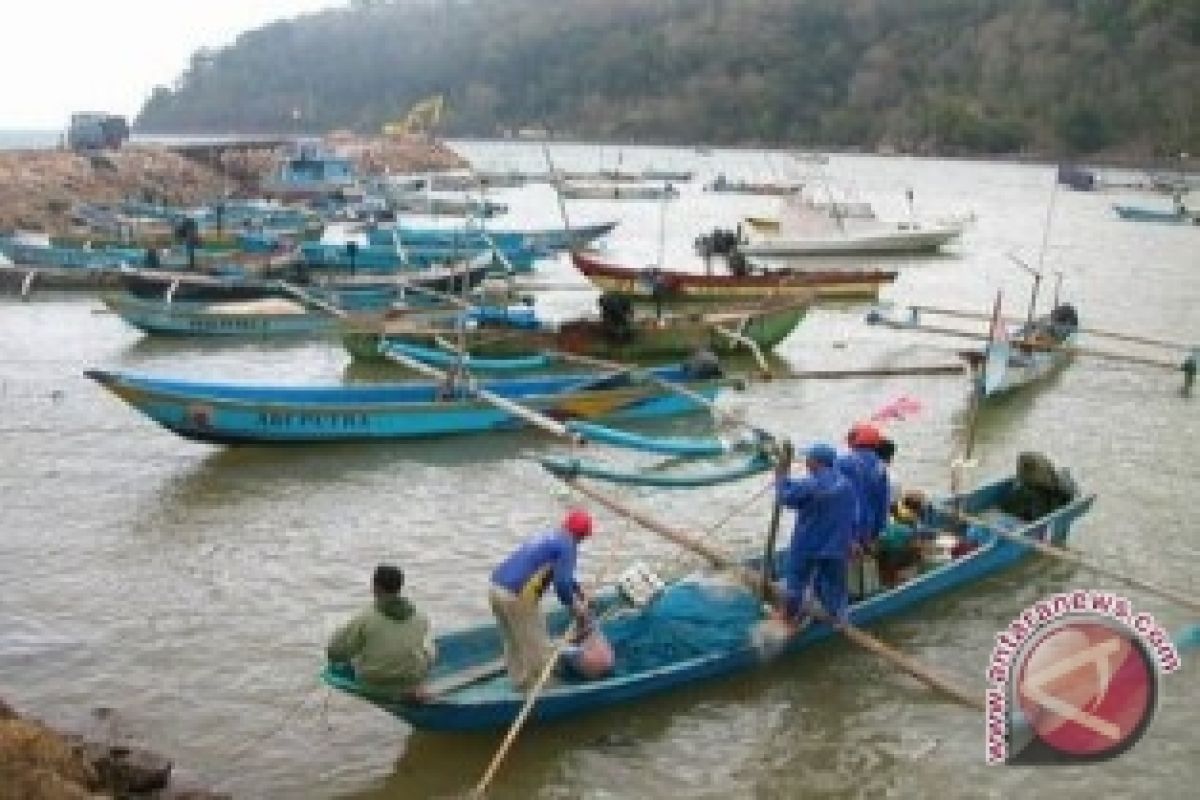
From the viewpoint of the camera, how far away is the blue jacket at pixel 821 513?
41.9ft

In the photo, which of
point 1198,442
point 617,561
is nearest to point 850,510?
point 617,561

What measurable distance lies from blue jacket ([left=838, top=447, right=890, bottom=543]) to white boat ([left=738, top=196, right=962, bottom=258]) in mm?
35597

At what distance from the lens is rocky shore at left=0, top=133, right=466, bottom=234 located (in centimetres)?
5059

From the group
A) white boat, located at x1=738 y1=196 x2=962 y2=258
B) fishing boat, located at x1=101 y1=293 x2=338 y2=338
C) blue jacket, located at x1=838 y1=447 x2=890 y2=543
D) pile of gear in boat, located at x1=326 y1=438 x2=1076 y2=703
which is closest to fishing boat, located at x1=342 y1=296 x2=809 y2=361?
fishing boat, located at x1=101 y1=293 x2=338 y2=338

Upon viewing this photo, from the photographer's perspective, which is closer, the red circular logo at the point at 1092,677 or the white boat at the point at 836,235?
the red circular logo at the point at 1092,677

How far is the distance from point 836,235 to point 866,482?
3793 cm

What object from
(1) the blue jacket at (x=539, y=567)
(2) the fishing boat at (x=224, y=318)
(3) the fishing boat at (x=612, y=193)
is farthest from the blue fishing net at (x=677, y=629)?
(3) the fishing boat at (x=612, y=193)

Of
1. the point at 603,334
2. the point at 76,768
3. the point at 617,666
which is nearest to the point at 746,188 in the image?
the point at 603,334

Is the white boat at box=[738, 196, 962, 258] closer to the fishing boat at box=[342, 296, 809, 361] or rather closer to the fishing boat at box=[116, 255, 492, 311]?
the fishing boat at box=[116, 255, 492, 311]

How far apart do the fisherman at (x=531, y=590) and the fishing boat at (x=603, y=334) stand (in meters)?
13.9

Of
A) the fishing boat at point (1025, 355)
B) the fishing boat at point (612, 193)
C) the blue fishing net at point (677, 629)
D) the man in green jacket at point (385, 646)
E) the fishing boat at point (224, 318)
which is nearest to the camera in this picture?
the man in green jacket at point (385, 646)

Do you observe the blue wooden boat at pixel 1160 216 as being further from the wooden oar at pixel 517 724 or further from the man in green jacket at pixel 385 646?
the man in green jacket at pixel 385 646

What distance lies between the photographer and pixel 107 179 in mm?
59500

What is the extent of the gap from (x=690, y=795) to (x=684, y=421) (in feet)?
41.2
